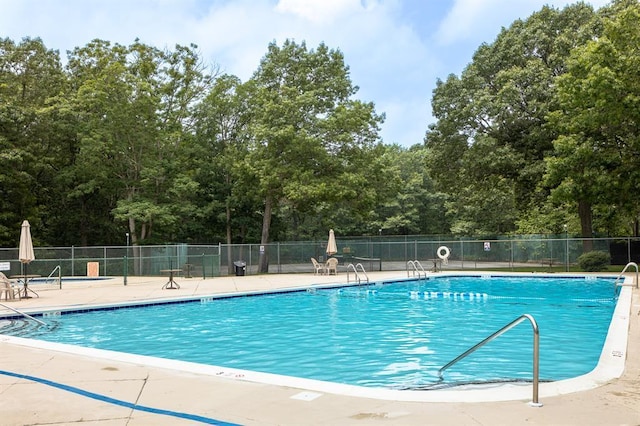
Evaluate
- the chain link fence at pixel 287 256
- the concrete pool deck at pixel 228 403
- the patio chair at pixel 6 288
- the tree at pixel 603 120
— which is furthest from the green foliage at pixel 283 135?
the concrete pool deck at pixel 228 403

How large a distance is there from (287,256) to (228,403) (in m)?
26.0

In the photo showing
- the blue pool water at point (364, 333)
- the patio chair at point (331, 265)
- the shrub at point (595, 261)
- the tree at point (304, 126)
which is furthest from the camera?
the tree at point (304, 126)

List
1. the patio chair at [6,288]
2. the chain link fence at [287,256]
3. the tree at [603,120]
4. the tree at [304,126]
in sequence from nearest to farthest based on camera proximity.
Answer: the patio chair at [6,288]
the tree at [603,120]
the chain link fence at [287,256]
the tree at [304,126]

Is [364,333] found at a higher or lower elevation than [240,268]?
lower

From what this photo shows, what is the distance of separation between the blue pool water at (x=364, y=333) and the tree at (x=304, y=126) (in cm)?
1250

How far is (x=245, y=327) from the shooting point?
1245cm

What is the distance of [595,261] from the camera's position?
26.7 metres

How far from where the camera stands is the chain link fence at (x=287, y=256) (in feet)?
91.8

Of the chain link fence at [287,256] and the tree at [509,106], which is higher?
the tree at [509,106]

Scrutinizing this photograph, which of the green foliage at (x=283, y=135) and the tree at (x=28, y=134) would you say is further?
the tree at (x=28, y=134)

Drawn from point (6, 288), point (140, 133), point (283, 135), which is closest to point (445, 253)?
point (283, 135)

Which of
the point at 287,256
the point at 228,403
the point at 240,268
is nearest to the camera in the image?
the point at 228,403

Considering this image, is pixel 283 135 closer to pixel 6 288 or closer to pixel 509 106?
pixel 509 106

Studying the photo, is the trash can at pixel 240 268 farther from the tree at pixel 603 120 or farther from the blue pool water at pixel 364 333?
the tree at pixel 603 120
